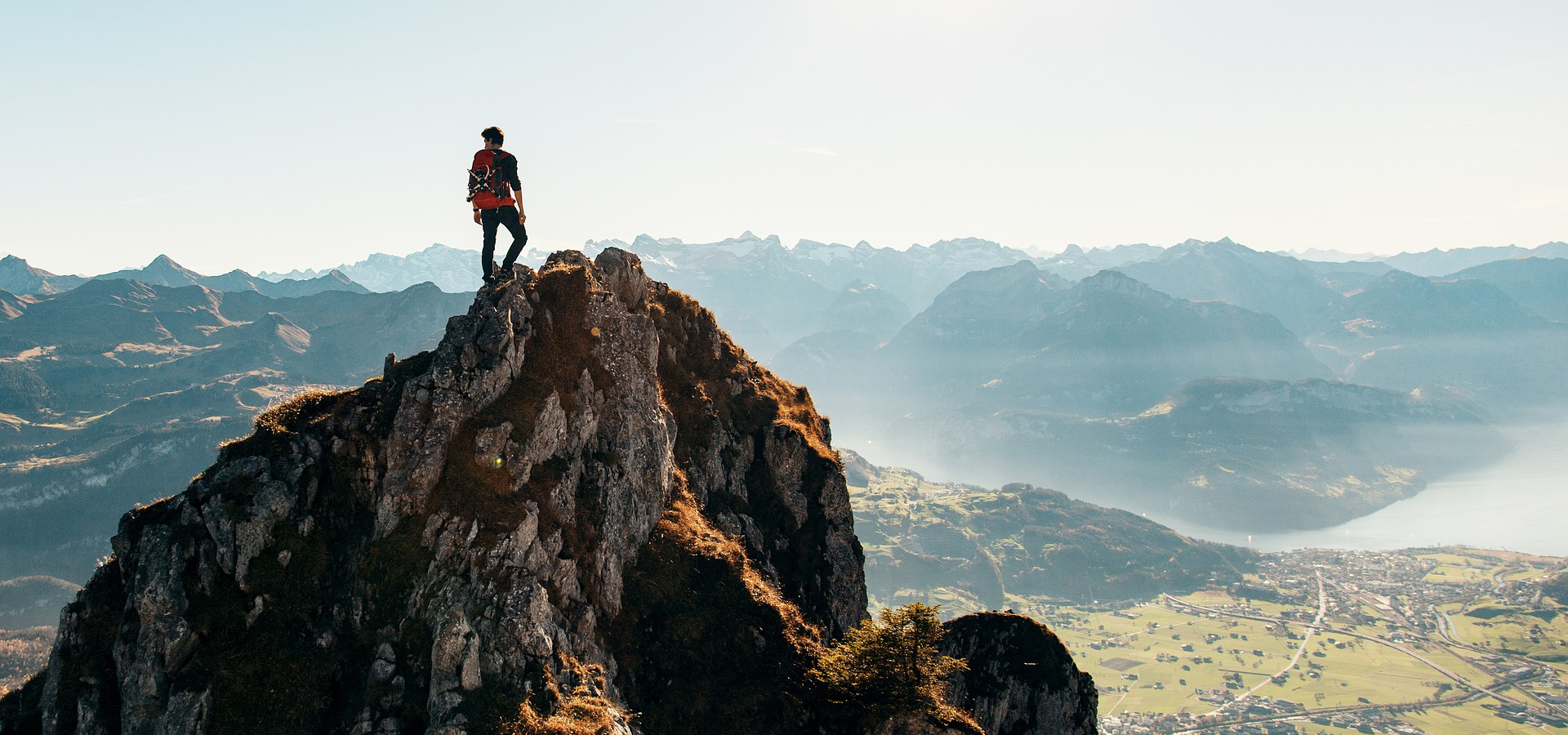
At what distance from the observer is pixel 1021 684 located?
55.4 m

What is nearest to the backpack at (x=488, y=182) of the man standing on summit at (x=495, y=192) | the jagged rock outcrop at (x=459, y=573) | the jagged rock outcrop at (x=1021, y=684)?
the man standing on summit at (x=495, y=192)

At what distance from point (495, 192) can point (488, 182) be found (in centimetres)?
54

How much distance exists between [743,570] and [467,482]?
46.7ft

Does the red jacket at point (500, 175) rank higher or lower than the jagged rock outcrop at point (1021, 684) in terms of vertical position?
higher

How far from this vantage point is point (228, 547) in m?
28.3

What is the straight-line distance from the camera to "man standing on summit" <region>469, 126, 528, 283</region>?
3728cm

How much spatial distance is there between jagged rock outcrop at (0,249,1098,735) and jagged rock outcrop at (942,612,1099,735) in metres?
20.6

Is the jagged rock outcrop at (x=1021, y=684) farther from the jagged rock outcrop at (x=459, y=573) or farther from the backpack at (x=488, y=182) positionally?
the backpack at (x=488, y=182)

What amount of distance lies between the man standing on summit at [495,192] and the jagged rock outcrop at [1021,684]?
134 ft

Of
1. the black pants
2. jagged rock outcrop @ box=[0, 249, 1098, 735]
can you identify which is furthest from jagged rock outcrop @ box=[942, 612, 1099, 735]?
the black pants

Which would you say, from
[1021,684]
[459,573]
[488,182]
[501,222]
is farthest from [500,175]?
[1021,684]

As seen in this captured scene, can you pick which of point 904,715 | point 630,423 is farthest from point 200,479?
point 904,715

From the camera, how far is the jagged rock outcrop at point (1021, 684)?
178 ft

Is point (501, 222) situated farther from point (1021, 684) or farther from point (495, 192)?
point (1021, 684)
